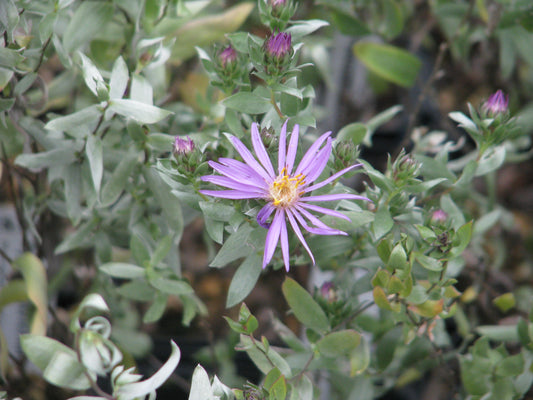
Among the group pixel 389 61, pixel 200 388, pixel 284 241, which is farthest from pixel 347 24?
pixel 200 388

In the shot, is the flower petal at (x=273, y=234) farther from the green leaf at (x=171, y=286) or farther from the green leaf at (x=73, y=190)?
the green leaf at (x=73, y=190)

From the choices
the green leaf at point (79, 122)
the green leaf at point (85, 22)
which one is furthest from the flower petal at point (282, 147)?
the green leaf at point (85, 22)

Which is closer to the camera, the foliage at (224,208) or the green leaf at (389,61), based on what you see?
the foliage at (224,208)

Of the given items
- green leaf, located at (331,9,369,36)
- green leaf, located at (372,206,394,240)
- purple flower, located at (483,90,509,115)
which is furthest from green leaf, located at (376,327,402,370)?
green leaf, located at (331,9,369,36)

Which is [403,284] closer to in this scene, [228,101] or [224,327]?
[228,101]

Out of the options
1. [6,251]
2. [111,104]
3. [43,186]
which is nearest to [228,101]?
[111,104]

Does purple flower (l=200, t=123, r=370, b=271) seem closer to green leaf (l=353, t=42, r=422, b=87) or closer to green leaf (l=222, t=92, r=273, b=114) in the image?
green leaf (l=222, t=92, r=273, b=114)
